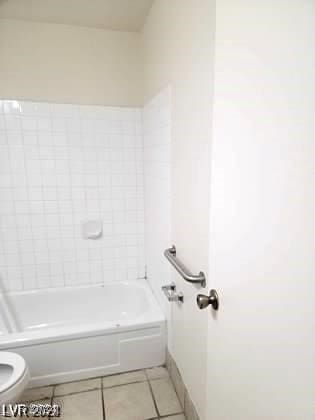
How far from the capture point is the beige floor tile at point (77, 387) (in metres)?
1.76

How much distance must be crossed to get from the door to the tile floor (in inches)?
39.9

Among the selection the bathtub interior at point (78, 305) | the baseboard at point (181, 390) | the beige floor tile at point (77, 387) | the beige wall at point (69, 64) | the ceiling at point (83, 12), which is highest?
the ceiling at point (83, 12)

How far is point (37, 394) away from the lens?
1.74m

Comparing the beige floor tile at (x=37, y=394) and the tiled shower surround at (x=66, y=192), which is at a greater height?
the tiled shower surround at (x=66, y=192)

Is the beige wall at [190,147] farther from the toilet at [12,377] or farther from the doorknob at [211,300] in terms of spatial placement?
the toilet at [12,377]

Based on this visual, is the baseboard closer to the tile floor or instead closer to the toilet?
the tile floor

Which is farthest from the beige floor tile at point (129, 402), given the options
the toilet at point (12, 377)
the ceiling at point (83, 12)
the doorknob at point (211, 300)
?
the ceiling at point (83, 12)

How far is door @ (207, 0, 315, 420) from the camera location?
18.6 inches

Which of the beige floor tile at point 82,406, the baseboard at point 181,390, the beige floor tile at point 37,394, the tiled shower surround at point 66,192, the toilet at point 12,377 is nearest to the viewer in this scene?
the toilet at point 12,377

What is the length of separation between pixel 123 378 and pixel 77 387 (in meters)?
0.31

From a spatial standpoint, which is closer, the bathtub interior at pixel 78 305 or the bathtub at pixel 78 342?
the bathtub at pixel 78 342

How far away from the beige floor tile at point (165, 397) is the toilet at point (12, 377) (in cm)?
81

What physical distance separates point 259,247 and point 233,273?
161 mm

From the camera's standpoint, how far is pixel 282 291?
54cm
